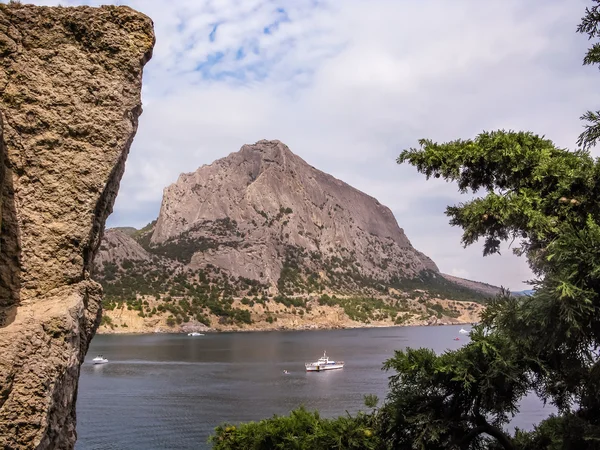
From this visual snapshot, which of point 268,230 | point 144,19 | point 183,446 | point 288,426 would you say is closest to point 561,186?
point 144,19

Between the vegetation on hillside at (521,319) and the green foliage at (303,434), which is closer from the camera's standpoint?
the vegetation on hillside at (521,319)

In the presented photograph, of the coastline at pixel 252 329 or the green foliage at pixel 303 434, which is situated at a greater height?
the green foliage at pixel 303 434

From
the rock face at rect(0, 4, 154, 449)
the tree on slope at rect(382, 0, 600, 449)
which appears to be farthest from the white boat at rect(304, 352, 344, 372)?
the rock face at rect(0, 4, 154, 449)

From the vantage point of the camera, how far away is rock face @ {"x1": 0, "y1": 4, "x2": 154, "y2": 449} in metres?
3.54

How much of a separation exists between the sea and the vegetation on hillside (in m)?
13.8

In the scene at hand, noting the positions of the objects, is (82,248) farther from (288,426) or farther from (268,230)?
(268,230)

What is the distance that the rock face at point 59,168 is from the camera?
3.54m

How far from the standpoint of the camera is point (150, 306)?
12175 centimetres

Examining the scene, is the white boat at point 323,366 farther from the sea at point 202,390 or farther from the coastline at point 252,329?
the coastline at point 252,329

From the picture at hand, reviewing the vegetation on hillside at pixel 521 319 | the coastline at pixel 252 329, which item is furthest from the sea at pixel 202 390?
the coastline at pixel 252 329

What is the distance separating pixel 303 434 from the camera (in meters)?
12.8

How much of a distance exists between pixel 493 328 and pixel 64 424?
6415mm

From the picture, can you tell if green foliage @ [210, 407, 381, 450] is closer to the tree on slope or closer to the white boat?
the tree on slope

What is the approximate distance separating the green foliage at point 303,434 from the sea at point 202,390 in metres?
8.43
